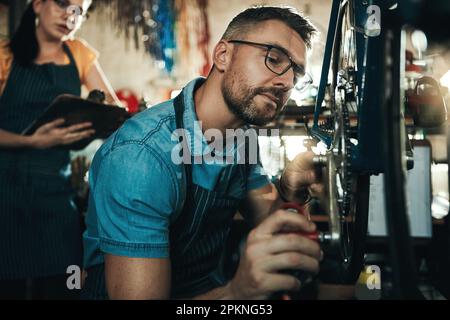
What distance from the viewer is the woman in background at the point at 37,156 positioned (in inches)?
76.5

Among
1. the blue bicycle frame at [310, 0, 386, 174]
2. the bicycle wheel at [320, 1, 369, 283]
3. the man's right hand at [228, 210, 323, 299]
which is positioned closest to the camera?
the man's right hand at [228, 210, 323, 299]

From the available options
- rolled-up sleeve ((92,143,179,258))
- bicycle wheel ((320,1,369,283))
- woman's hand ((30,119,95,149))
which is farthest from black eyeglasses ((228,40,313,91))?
woman's hand ((30,119,95,149))

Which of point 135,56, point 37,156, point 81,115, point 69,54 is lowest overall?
point 37,156

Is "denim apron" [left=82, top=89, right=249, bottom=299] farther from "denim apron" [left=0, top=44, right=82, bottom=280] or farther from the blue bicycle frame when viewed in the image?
"denim apron" [left=0, top=44, right=82, bottom=280]

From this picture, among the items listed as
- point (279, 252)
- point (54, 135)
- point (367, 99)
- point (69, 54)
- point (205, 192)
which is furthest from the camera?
point (69, 54)

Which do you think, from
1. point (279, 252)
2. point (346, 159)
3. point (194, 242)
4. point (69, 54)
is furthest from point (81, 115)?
point (279, 252)

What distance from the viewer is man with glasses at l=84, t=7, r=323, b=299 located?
82cm

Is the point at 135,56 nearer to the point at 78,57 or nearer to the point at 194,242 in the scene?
the point at 78,57

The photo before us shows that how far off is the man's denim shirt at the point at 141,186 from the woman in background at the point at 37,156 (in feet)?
2.82

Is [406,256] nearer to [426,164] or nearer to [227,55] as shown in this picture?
[227,55]

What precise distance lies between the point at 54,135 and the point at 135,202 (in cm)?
108

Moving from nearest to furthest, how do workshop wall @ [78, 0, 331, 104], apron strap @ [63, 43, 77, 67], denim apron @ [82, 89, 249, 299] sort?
1. denim apron @ [82, 89, 249, 299]
2. apron strap @ [63, 43, 77, 67]
3. workshop wall @ [78, 0, 331, 104]

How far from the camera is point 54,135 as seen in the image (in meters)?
1.95

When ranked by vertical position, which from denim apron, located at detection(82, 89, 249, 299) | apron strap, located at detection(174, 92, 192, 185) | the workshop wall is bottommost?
denim apron, located at detection(82, 89, 249, 299)
